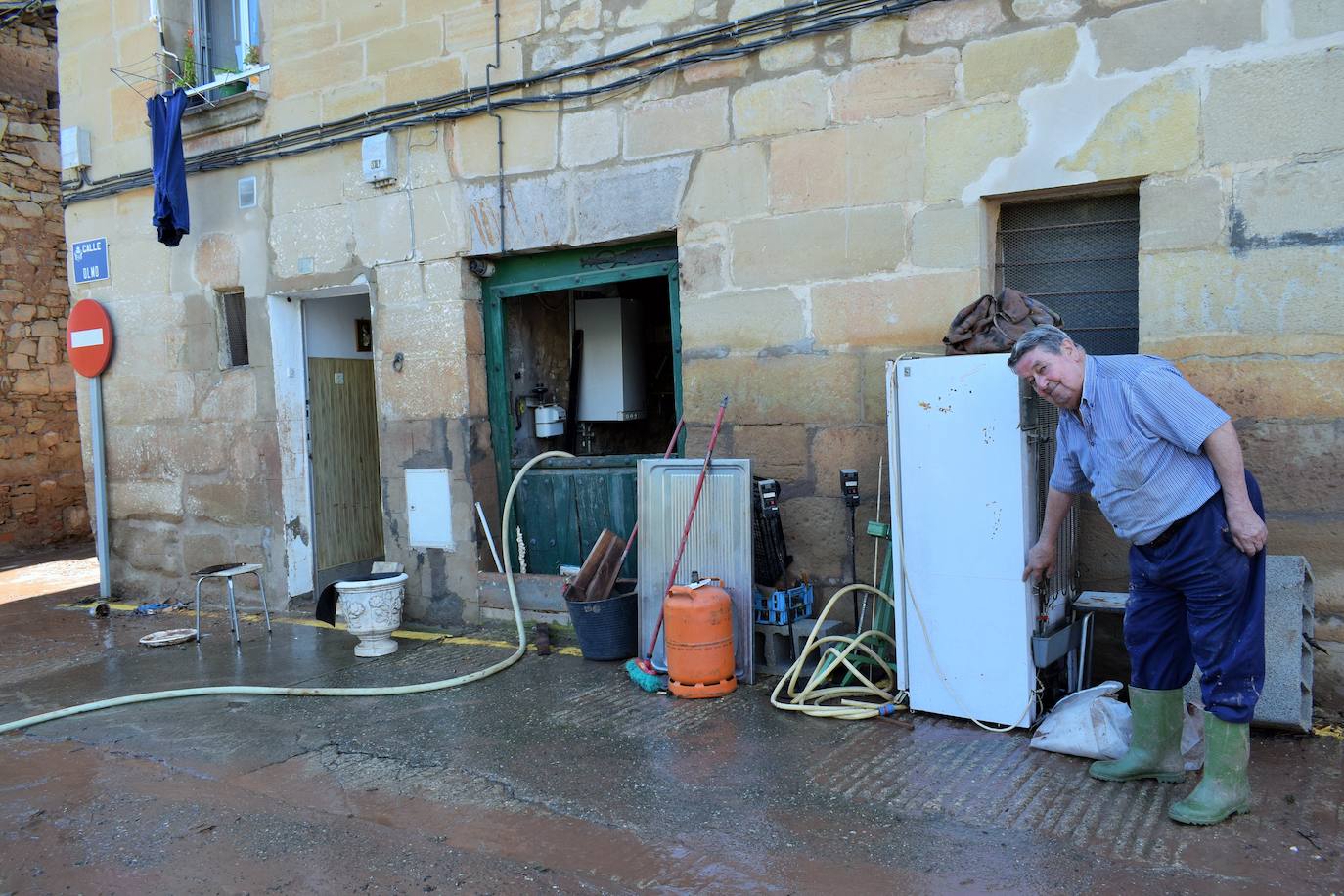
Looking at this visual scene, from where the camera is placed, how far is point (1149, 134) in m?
4.42

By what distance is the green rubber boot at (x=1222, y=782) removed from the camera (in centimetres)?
333

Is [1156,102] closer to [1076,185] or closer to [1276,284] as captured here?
[1076,185]

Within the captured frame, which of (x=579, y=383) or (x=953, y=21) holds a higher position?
(x=953, y=21)

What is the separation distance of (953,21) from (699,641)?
3208mm

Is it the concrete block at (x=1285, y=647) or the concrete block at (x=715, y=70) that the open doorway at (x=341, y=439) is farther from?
the concrete block at (x=1285, y=647)

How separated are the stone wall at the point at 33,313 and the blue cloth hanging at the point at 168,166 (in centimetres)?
537

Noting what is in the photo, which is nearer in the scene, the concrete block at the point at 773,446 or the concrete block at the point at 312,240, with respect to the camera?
the concrete block at the point at 773,446

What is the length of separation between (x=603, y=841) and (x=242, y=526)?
543cm

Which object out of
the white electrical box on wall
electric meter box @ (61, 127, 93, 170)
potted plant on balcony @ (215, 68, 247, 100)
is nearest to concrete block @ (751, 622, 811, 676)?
the white electrical box on wall

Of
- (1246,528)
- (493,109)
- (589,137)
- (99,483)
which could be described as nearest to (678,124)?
(589,137)

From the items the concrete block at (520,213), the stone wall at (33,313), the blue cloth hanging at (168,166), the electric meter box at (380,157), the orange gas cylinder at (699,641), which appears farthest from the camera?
the stone wall at (33,313)

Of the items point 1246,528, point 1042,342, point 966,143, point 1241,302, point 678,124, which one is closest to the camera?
point 1246,528

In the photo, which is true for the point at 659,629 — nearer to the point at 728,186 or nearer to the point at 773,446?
the point at 773,446

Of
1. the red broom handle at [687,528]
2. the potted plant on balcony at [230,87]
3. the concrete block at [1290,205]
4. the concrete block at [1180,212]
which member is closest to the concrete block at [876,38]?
the concrete block at [1180,212]
